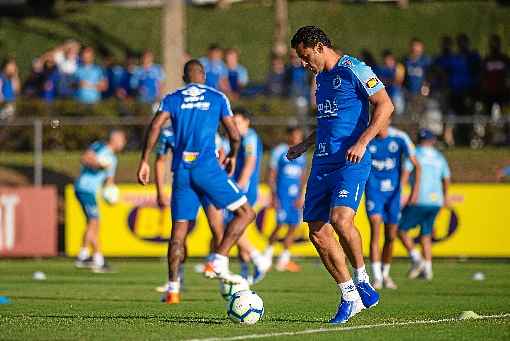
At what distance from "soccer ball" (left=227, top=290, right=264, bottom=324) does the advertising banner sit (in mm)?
12301

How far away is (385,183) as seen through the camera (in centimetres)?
1716

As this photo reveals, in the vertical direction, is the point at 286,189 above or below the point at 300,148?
below

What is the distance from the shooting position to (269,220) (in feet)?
78.8

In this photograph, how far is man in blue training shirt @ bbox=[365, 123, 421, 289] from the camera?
17047 mm

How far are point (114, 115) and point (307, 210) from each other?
707 inches

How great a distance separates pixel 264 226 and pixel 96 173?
3.71 m

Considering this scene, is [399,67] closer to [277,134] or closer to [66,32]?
[277,134]

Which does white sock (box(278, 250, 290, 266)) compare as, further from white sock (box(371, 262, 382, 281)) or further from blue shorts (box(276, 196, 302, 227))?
white sock (box(371, 262, 382, 281))

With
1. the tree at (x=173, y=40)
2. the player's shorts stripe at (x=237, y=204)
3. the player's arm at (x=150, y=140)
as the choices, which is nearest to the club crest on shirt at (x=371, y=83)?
the player's arm at (x=150, y=140)

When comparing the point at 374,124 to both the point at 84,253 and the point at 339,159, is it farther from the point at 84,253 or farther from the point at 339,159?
the point at 84,253

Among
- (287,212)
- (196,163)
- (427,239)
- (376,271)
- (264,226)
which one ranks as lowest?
(264,226)

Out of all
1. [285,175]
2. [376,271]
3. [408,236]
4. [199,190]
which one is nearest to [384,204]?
[376,271]

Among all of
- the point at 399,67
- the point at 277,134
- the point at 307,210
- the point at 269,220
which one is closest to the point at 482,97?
the point at 399,67

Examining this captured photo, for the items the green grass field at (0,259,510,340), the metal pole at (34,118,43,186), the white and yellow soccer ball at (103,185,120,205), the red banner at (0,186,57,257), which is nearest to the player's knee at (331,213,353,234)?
the green grass field at (0,259,510,340)
